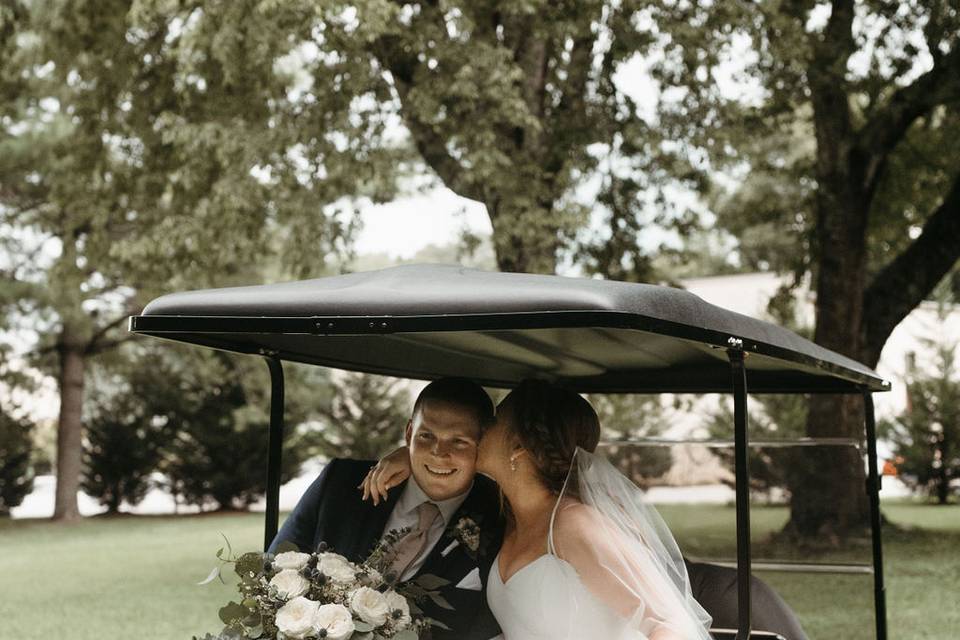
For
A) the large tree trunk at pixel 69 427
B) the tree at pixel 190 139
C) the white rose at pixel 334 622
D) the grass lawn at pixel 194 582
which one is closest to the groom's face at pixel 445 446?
the white rose at pixel 334 622

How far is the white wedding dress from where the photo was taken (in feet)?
10.9

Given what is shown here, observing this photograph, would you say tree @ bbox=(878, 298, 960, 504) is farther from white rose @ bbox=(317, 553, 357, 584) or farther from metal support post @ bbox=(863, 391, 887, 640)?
white rose @ bbox=(317, 553, 357, 584)

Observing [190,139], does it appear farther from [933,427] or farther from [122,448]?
[933,427]

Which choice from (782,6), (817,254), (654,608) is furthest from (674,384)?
Answer: (817,254)

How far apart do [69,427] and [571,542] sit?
828 inches

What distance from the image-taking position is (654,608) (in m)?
3.29

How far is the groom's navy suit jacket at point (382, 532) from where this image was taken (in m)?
4.11

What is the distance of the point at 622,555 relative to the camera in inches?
133

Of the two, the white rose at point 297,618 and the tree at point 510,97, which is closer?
the white rose at point 297,618

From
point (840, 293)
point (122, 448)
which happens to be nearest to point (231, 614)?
point (840, 293)

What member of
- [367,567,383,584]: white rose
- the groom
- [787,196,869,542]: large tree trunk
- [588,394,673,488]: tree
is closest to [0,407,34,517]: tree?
[588,394,673,488]: tree

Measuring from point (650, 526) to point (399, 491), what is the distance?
1.15m

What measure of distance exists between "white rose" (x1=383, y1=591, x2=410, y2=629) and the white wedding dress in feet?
1.72

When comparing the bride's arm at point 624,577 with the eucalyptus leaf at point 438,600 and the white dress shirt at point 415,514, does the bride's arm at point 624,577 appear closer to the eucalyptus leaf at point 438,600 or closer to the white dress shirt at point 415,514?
the eucalyptus leaf at point 438,600
